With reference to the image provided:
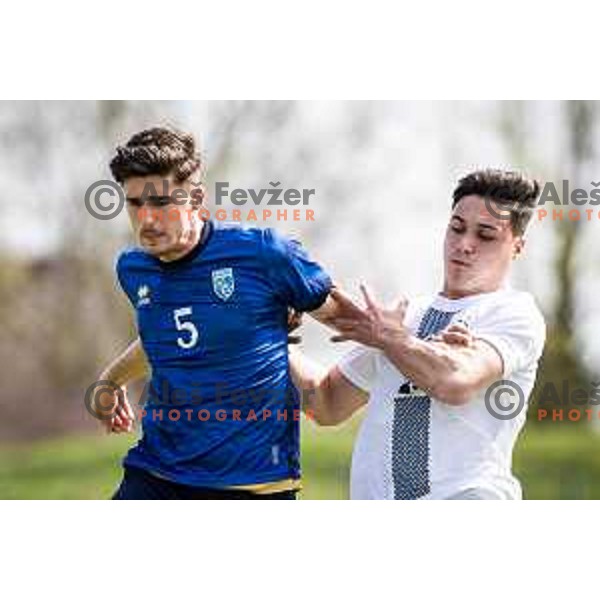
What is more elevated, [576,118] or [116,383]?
[576,118]

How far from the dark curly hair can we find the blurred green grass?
83.4 inches

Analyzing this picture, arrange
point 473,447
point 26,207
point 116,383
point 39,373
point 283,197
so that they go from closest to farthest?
point 473,447, point 116,383, point 283,197, point 26,207, point 39,373

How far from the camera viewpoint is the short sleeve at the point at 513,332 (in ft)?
11.5

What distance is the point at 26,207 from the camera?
5.98 meters

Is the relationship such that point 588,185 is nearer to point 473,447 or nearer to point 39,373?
→ point 473,447

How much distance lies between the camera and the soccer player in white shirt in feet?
11.3

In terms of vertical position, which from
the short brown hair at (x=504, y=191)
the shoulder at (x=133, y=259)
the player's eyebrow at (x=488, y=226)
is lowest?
the shoulder at (x=133, y=259)

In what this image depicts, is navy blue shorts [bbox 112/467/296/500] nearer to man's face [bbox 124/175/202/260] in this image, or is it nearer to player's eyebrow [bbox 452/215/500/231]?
man's face [bbox 124/175/202/260]

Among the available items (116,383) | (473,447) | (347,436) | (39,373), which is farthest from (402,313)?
(39,373)

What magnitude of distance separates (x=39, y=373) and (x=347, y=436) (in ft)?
4.88
